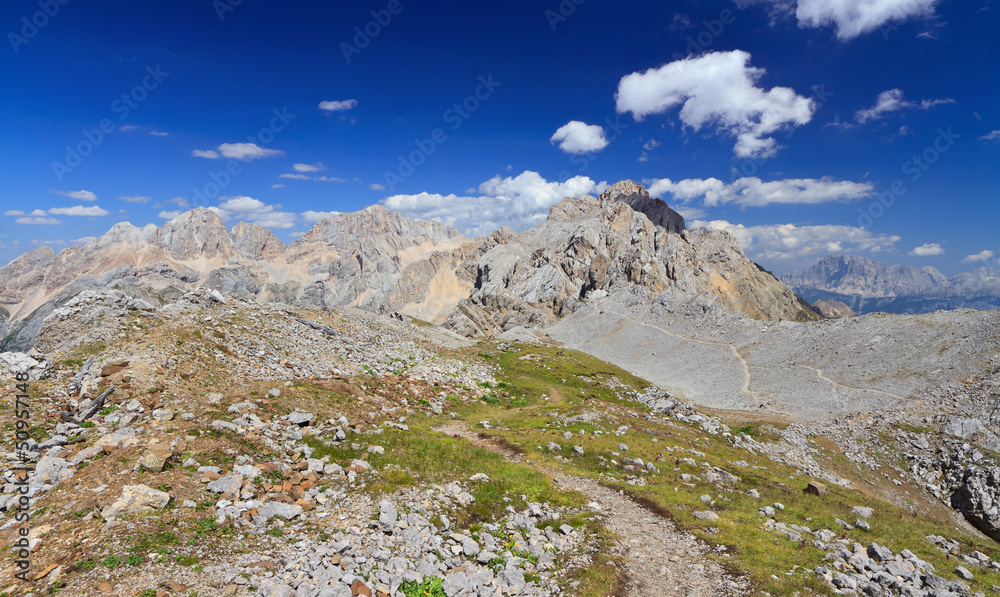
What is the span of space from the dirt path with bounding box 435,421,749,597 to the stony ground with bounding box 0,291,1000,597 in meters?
0.11

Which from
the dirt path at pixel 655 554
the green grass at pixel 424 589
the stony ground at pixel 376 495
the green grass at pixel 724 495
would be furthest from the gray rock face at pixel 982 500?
the green grass at pixel 424 589

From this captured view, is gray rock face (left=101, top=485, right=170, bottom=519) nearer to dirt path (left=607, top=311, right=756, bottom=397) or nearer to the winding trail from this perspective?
the winding trail

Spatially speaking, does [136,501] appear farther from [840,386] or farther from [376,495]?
[840,386]

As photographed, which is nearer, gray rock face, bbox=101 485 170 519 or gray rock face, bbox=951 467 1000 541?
gray rock face, bbox=101 485 170 519

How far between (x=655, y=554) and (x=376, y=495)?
11.6 metres

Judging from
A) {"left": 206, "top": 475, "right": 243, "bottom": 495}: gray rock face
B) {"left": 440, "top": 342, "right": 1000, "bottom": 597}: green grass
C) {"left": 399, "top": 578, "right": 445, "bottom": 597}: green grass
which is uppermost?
{"left": 206, "top": 475, "right": 243, "bottom": 495}: gray rock face

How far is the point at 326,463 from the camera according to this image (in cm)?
1825

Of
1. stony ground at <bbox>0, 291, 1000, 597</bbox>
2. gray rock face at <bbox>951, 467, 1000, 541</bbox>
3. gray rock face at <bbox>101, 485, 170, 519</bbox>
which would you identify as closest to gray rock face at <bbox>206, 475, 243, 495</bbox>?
stony ground at <bbox>0, 291, 1000, 597</bbox>

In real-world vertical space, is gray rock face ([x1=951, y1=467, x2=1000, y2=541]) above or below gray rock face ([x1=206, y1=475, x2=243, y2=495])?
below

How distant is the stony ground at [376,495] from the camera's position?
38.9 feet

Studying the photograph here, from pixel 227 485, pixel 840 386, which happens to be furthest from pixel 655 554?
pixel 840 386

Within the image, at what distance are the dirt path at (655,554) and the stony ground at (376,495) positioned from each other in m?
0.11

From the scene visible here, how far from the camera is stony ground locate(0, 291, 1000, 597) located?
11.9 metres

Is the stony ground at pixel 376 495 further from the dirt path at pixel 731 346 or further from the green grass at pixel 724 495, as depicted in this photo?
the dirt path at pixel 731 346
